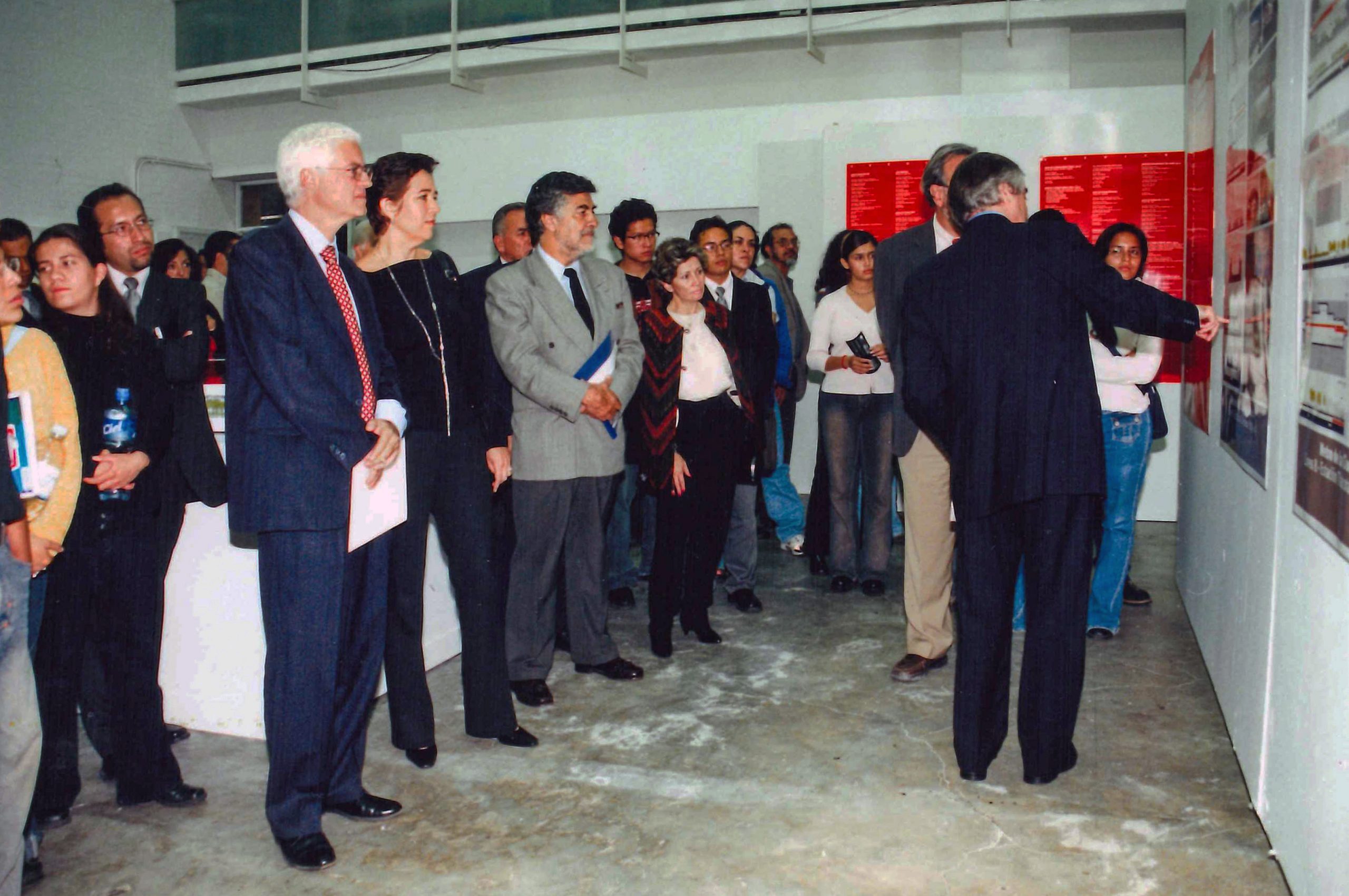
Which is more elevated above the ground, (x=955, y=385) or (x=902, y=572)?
(x=955, y=385)

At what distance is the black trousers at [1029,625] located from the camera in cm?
276

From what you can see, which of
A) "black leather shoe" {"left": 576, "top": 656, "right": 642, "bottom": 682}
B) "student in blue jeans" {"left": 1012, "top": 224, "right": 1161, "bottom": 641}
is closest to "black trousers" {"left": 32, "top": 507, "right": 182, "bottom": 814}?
"black leather shoe" {"left": 576, "top": 656, "right": 642, "bottom": 682}

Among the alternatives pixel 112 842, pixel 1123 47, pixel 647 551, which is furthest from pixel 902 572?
pixel 1123 47

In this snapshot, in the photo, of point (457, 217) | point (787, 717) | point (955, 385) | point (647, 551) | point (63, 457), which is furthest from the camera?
point (457, 217)

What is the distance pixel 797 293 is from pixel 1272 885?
5.37 m

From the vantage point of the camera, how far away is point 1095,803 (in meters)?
2.77

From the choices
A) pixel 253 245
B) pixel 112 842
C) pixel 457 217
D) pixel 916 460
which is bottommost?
pixel 112 842

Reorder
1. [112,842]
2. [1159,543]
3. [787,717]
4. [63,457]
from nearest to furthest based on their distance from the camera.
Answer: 1. [63,457]
2. [112,842]
3. [787,717]
4. [1159,543]

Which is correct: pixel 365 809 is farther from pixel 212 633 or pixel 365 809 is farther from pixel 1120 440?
pixel 1120 440

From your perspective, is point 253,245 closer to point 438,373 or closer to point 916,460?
point 438,373

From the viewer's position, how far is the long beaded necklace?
9.66 feet

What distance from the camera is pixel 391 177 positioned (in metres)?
2.95

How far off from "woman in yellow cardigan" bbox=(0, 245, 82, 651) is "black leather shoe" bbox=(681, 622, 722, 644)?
2.36 meters

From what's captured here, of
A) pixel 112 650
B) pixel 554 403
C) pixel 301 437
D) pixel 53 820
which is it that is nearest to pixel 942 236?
pixel 554 403
